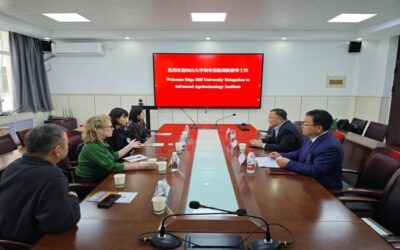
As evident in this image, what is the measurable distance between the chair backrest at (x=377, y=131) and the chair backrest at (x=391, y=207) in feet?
7.20

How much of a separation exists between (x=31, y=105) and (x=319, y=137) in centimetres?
530

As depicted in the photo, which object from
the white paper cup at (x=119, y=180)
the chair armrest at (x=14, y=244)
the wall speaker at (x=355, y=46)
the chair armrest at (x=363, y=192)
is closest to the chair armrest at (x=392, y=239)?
the chair armrest at (x=363, y=192)

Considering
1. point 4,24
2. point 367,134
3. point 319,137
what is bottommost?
point 367,134

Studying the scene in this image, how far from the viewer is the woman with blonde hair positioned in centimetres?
193

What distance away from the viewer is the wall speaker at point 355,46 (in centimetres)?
519

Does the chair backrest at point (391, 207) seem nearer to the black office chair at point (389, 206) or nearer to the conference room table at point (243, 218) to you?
the black office chair at point (389, 206)

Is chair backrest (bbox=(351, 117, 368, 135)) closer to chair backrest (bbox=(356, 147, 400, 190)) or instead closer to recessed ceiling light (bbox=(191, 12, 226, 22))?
chair backrest (bbox=(356, 147, 400, 190))

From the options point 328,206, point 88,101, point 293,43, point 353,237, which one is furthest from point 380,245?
point 88,101

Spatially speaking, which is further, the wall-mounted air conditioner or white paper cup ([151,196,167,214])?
the wall-mounted air conditioner

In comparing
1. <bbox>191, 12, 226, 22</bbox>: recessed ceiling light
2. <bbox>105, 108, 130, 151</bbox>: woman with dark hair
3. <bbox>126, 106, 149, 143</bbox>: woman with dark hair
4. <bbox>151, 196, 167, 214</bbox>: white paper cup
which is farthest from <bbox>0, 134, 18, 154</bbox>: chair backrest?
<bbox>191, 12, 226, 22</bbox>: recessed ceiling light

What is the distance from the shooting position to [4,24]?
12.7 ft

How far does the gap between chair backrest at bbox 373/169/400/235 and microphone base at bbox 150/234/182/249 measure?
4.68ft

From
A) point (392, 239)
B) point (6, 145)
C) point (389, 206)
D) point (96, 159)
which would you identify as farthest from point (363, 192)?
point (6, 145)

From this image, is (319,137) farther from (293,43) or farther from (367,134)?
(293,43)
